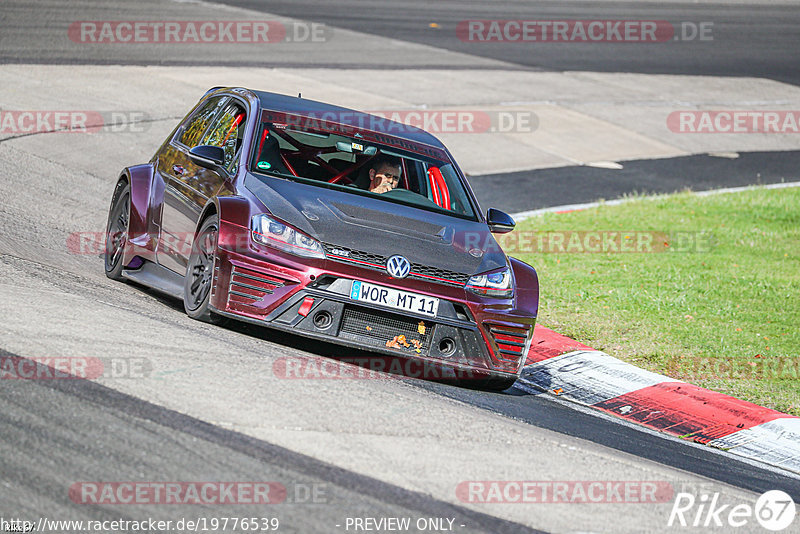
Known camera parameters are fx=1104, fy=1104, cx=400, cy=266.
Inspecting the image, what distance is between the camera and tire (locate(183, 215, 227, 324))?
694 cm

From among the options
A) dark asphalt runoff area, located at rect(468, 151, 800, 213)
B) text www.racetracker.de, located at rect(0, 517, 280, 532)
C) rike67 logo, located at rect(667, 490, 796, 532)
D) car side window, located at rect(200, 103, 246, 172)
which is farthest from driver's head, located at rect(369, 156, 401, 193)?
dark asphalt runoff area, located at rect(468, 151, 800, 213)

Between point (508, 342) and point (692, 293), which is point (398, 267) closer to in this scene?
point (508, 342)

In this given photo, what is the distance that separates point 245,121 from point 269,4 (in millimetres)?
20192

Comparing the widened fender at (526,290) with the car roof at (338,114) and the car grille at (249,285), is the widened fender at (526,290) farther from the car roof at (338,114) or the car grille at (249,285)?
the car grille at (249,285)

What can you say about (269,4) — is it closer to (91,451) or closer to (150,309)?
(150,309)

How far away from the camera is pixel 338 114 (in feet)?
27.9

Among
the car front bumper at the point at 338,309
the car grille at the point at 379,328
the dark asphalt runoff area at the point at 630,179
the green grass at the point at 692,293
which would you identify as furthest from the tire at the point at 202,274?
the dark asphalt runoff area at the point at 630,179

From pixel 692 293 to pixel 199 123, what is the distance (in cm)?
526

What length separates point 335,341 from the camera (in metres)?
6.61

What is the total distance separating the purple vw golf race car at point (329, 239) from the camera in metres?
6.68

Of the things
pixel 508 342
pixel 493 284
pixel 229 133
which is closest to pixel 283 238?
pixel 493 284

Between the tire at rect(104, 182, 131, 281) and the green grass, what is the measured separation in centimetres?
368

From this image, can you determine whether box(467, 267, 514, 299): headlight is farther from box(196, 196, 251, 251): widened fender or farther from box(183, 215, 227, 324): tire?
box(183, 215, 227, 324): tire

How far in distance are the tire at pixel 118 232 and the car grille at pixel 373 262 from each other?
7.72ft
